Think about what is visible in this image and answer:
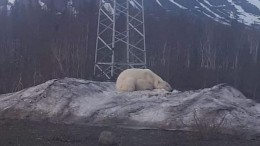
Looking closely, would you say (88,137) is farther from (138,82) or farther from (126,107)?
(138,82)

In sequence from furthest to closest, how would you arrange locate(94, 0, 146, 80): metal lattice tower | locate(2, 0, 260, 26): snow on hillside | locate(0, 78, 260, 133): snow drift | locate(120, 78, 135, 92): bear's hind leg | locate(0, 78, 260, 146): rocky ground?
Answer: locate(2, 0, 260, 26): snow on hillside
locate(94, 0, 146, 80): metal lattice tower
locate(120, 78, 135, 92): bear's hind leg
locate(0, 78, 260, 133): snow drift
locate(0, 78, 260, 146): rocky ground

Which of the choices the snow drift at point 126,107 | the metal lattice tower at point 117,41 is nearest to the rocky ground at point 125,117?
the snow drift at point 126,107

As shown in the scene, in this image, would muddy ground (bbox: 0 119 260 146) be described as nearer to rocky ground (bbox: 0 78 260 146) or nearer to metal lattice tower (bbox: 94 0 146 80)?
rocky ground (bbox: 0 78 260 146)

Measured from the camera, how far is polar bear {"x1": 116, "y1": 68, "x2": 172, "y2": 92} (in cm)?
1498

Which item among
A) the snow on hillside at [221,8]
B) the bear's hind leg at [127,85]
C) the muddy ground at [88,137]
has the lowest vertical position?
the muddy ground at [88,137]

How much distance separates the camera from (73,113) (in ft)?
41.4

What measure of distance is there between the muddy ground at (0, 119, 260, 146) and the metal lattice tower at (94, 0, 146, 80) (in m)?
12.8

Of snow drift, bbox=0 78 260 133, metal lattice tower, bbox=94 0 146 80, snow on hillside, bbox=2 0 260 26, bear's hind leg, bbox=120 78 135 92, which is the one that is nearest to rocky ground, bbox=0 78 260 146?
snow drift, bbox=0 78 260 133

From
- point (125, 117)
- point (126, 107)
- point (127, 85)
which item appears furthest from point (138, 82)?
point (125, 117)

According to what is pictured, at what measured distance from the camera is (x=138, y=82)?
50.0ft

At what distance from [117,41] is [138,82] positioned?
12.9m

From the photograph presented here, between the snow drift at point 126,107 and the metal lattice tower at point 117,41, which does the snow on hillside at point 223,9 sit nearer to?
the metal lattice tower at point 117,41

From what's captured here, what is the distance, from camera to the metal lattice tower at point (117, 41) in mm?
24875

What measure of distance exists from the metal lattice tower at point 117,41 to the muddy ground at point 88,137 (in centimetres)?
1277
